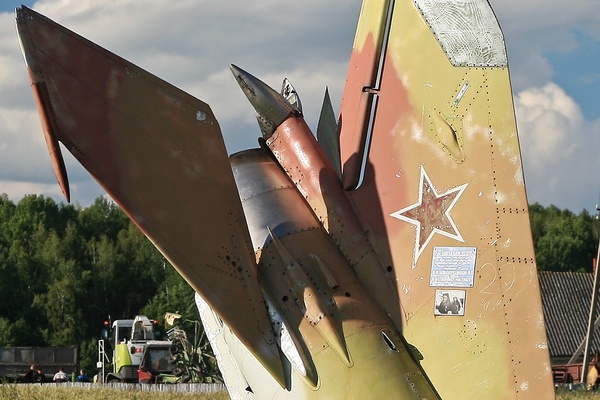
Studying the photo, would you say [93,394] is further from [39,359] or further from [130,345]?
[39,359]

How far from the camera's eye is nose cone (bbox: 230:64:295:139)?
422 inches

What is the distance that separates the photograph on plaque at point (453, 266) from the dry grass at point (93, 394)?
373 inches

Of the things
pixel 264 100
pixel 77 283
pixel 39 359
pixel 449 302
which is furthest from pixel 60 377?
pixel 77 283

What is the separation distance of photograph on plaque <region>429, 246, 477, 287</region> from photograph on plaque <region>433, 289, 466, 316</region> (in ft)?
0.21

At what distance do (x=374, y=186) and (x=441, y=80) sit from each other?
1.18 m

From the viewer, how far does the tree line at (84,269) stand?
6056 centimetres

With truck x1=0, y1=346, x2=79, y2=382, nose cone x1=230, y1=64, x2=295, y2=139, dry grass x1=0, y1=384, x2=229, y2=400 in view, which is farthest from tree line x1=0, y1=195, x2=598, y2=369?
nose cone x1=230, y1=64, x2=295, y2=139

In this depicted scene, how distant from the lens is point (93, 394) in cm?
1919

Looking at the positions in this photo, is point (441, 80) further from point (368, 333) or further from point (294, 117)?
point (368, 333)

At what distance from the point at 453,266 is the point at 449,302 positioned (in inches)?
12.9

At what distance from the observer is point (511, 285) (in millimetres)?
9031

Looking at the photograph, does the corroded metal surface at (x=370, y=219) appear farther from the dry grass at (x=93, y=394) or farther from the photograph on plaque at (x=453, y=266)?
the dry grass at (x=93, y=394)

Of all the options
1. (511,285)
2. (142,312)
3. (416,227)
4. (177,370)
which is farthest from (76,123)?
(142,312)

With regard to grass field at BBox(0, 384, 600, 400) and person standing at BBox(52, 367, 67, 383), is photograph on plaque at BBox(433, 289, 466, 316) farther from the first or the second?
person standing at BBox(52, 367, 67, 383)
